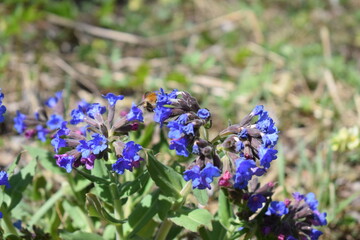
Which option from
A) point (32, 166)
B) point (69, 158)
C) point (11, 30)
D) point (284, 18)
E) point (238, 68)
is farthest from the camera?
point (284, 18)

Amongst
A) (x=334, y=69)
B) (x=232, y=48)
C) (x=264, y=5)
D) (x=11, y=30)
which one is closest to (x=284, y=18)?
(x=264, y=5)

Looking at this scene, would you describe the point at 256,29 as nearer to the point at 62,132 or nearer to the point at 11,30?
the point at 11,30

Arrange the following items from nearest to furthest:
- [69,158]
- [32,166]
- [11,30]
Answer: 1. [69,158]
2. [32,166]
3. [11,30]

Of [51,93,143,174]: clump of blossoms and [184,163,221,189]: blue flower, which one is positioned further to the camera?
[51,93,143,174]: clump of blossoms

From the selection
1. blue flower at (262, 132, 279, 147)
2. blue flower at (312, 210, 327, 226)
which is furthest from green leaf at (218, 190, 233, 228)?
blue flower at (262, 132, 279, 147)

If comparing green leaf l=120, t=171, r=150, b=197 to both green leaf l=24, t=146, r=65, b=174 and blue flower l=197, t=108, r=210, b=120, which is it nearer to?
blue flower l=197, t=108, r=210, b=120

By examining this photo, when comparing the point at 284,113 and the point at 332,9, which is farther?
the point at 332,9
